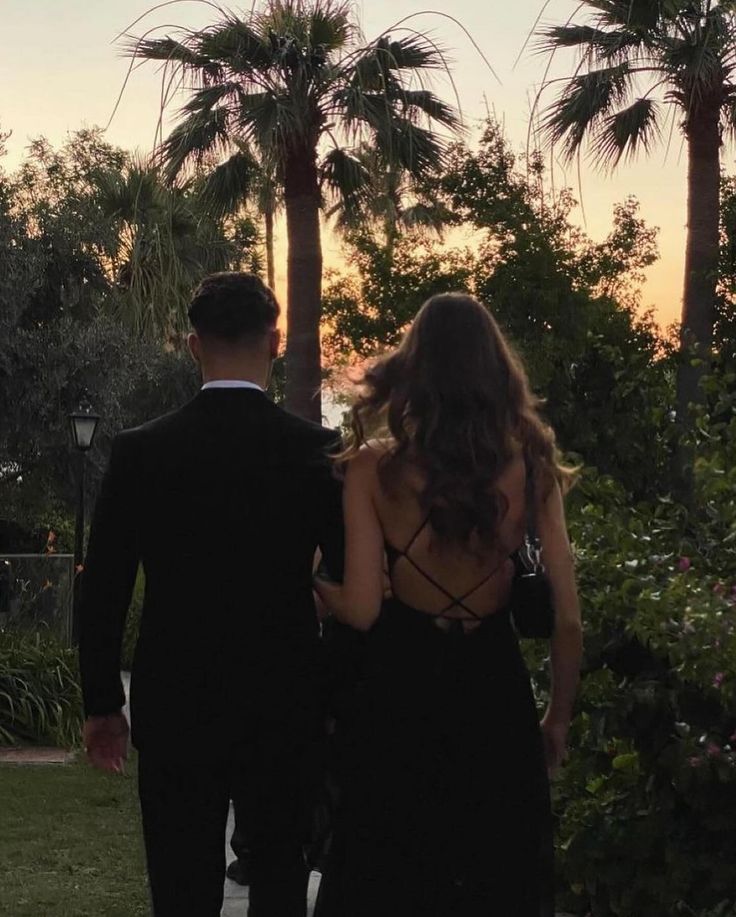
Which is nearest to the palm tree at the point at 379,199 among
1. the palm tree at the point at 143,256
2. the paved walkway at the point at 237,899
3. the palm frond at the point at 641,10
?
the palm frond at the point at 641,10

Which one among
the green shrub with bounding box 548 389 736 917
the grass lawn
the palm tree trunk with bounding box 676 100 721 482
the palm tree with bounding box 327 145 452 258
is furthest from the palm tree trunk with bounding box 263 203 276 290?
the green shrub with bounding box 548 389 736 917

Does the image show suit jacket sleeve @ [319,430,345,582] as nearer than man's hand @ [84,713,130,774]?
Yes

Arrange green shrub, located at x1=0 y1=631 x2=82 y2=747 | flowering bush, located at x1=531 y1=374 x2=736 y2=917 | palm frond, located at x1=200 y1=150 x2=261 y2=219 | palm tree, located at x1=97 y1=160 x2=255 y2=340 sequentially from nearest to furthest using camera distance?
flowering bush, located at x1=531 y1=374 x2=736 y2=917 < green shrub, located at x1=0 y1=631 x2=82 y2=747 < palm frond, located at x1=200 y1=150 x2=261 y2=219 < palm tree, located at x1=97 y1=160 x2=255 y2=340

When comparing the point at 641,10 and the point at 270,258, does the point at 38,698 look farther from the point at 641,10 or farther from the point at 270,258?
the point at 270,258

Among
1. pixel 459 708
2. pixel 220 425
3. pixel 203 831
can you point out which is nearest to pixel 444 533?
pixel 459 708

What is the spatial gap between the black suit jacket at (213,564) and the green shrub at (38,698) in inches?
297

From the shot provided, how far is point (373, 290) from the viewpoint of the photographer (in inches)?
1730

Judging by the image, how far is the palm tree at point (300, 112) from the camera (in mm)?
20578

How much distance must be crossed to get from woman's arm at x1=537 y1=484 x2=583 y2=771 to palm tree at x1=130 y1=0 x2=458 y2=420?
55.8 ft

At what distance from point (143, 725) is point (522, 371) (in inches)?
44.6

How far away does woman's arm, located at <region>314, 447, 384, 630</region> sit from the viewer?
3.14 meters

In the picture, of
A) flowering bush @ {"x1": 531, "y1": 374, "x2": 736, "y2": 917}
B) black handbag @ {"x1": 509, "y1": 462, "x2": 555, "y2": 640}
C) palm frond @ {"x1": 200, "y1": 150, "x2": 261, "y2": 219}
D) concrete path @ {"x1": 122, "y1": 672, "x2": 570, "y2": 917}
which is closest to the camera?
black handbag @ {"x1": 509, "y1": 462, "x2": 555, "y2": 640}

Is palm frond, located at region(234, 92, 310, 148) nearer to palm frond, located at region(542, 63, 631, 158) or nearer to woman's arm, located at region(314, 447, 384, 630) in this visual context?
palm frond, located at region(542, 63, 631, 158)

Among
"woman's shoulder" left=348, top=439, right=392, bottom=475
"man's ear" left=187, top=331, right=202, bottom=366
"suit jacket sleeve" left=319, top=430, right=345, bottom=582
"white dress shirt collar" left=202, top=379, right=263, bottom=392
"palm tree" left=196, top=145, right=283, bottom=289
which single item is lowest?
"suit jacket sleeve" left=319, top=430, right=345, bottom=582
